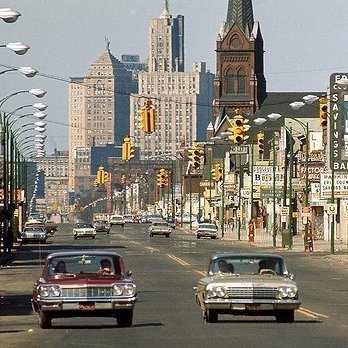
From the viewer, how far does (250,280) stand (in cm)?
2641

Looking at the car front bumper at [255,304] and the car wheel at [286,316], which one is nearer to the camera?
the car front bumper at [255,304]

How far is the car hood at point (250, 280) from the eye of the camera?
26188mm

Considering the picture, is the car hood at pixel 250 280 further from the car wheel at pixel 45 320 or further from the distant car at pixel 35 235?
the distant car at pixel 35 235

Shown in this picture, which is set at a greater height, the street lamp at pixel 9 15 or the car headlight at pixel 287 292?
the street lamp at pixel 9 15

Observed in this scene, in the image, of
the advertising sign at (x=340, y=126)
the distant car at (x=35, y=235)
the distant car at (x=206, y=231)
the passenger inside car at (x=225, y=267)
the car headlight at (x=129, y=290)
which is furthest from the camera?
the distant car at (x=206, y=231)

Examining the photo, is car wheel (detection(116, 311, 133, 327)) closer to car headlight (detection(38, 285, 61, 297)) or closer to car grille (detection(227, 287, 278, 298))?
car headlight (detection(38, 285, 61, 297))

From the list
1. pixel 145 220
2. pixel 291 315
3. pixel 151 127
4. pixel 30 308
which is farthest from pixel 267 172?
pixel 145 220

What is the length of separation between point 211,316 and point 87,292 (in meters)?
2.68

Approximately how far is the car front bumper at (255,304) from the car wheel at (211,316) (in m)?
0.65

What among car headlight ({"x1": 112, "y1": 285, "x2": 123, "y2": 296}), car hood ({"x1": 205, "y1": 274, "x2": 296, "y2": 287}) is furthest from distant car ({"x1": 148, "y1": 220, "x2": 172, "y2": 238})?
car headlight ({"x1": 112, "y1": 285, "x2": 123, "y2": 296})

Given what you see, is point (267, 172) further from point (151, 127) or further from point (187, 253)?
point (151, 127)

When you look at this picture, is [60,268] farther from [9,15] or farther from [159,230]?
[159,230]

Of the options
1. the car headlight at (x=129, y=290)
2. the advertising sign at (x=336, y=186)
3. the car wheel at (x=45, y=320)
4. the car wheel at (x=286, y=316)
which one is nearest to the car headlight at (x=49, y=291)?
the car wheel at (x=45, y=320)

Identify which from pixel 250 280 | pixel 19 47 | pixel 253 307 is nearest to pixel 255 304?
pixel 253 307
